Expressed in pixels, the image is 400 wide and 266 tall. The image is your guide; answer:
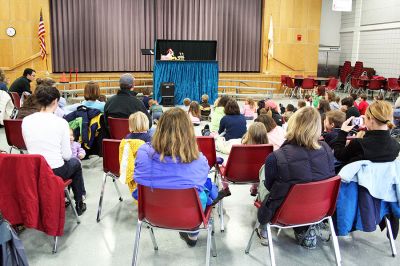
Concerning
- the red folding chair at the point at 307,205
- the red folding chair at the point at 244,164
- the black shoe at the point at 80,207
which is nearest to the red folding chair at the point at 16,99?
the black shoe at the point at 80,207

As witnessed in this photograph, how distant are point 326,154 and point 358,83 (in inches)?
432

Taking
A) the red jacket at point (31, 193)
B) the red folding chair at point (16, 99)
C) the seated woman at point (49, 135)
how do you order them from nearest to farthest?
the red jacket at point (31, 193) → the seated woman at point (49, 135) → the red folding chair at point (16, 99)

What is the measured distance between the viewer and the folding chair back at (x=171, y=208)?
7.65ft

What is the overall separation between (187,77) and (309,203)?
850 cm

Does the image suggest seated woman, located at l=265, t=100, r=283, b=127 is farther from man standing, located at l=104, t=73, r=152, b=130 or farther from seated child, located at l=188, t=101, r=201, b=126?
man standing, located at l=104, t=73, r=152, b=130

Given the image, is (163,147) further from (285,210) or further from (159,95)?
(159,95)

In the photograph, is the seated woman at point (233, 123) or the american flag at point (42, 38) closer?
the seated woman at point (233, 123)

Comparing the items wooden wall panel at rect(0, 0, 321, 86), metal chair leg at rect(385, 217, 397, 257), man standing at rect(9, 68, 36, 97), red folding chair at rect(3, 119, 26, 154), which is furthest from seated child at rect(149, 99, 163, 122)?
Answer: wooden wall panel at rect(0, 0, 321, 86)

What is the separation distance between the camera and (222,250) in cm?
300

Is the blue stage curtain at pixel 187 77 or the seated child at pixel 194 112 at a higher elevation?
the blue stage curtain at pixel 187 77

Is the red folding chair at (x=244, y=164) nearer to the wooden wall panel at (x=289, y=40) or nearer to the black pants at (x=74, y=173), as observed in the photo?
the black pants at (x=74, y=173)

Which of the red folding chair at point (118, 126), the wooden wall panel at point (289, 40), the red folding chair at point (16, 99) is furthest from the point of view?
the wooden wall panel at point (289, 40)

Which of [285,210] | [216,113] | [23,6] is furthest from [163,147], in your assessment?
[23,6]

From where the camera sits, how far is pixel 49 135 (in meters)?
3.02
